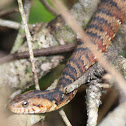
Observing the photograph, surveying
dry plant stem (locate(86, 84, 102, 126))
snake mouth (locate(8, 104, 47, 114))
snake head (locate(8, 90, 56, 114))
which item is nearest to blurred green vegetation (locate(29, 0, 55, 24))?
snake head (locate(8, 90, 56, 114))

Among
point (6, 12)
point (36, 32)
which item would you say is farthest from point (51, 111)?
point (6, 12)

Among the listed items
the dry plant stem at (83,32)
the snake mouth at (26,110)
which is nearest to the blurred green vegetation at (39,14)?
the snake mouth at (26,110)

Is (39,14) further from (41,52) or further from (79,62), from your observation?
Result: (79,62)

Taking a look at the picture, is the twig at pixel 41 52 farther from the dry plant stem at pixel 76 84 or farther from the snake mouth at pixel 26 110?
the dry plant stem at pixel 76 84

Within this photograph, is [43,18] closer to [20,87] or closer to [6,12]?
[6,12]

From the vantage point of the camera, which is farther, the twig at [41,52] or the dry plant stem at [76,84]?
the twig at [41,52]

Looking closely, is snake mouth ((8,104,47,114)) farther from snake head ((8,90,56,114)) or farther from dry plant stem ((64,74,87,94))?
dry plant stem ((64,74,87,94))
